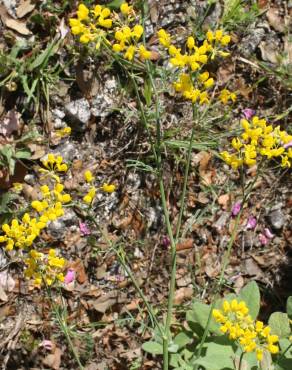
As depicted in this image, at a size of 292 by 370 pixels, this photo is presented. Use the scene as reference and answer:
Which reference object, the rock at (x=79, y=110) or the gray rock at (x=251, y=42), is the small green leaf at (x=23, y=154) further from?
the gray rock at (x=251, y=42)

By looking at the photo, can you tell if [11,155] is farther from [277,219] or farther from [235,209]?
[277,219]

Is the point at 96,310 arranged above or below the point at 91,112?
below

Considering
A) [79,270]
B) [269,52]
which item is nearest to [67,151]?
[79,270]

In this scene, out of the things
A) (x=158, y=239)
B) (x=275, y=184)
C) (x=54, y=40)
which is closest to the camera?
(x=54, y=40)

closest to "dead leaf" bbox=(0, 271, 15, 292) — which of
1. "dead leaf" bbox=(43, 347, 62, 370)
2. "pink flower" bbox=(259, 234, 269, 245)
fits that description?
"dead leaf" bbox=(43, 347, 62, 370)

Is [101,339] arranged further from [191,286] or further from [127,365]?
[191,286]

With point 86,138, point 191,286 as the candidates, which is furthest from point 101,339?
point 86,138
